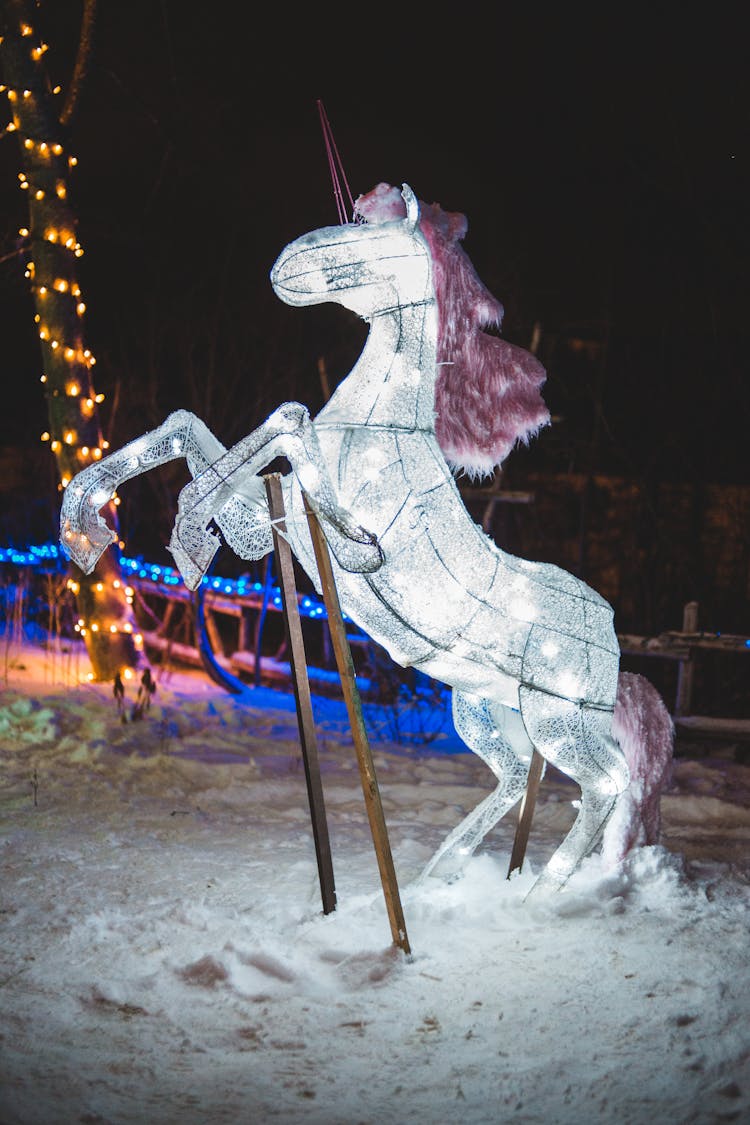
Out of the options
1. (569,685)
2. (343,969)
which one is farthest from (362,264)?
(343,969)

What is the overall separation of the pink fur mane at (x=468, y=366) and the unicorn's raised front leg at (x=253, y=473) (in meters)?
0.57

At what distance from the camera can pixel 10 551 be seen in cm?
940

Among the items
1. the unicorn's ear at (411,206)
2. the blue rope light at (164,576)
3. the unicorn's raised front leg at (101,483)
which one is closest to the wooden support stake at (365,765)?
the unicorn's raised front leg at (101,483)

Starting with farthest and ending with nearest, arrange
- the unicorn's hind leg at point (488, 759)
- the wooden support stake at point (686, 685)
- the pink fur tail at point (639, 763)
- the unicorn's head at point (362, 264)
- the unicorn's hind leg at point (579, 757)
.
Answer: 1. the wooden support stake at point (686, 685)
2. the unicorn's hind leg at point (488, 759)
3. the pink fur tail at point (639, 763)
4. the unicorn's hind leg at point (579, 757)
5. the unicorn's head at point (362, 264)

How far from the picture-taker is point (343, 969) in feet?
10.1

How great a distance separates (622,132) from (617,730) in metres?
6.87

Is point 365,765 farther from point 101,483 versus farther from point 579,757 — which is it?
point 101,483

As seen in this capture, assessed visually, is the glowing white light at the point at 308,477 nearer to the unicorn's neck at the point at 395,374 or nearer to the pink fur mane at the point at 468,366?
the unicorn's neck at the point at 395,374

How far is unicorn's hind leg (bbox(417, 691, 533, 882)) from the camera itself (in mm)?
3760

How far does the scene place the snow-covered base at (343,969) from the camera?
8.09 ft

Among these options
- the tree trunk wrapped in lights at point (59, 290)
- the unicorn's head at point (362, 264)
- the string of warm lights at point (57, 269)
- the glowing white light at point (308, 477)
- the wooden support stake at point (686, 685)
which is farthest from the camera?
the string of warm lights at point (57, 269)

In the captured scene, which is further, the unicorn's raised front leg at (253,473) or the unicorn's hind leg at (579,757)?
the unicorn's hind leg at (579,757)

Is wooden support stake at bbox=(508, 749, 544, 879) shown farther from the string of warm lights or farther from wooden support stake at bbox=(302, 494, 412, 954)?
the string of warm lights

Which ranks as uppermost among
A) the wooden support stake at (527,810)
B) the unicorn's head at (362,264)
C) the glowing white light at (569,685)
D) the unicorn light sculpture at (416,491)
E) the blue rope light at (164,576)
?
the unicorn's head at (362,264)
